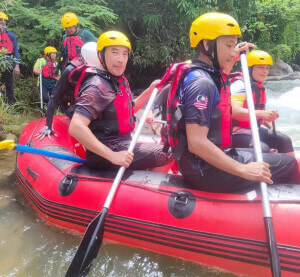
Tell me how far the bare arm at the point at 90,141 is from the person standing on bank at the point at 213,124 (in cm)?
45

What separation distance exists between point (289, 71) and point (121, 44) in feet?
55.6

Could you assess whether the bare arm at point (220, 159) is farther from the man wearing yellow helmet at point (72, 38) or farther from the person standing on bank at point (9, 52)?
the person standing on bank at point (9, 52)

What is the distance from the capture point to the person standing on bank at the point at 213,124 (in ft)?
6.87

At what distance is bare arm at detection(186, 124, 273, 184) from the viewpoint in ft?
6.85

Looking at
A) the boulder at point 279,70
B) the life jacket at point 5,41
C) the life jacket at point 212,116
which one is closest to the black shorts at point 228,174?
the life jacket at point 212,116

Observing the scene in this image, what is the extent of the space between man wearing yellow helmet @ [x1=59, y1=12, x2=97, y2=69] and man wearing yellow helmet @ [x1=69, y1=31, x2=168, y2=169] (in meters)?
2.54

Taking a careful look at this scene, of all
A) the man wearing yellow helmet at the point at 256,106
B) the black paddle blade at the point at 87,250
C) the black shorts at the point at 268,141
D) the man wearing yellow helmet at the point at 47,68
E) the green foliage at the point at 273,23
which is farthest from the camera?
the green foliage at the point at 273,23

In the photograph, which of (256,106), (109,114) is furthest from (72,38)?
(256,106)

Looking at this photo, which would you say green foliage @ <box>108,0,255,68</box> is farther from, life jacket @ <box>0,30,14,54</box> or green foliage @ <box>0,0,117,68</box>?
life jacket @ <box>0,30,14,54</box>

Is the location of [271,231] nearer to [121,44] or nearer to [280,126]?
[121,44]

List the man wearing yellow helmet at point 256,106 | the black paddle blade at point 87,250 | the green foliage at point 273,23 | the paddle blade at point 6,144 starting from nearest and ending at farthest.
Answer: the black paddle blade at point 87,250
the paddle blade at point 6,144
the man wearing yellow helmet at point 256,106
the green foliage at point 273,23

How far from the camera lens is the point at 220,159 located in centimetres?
211

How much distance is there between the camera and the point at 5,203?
11.7ft

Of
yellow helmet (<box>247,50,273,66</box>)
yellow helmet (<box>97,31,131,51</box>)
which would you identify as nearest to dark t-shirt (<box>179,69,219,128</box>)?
yellow helmet (<box>97,31,131,51</box>)
